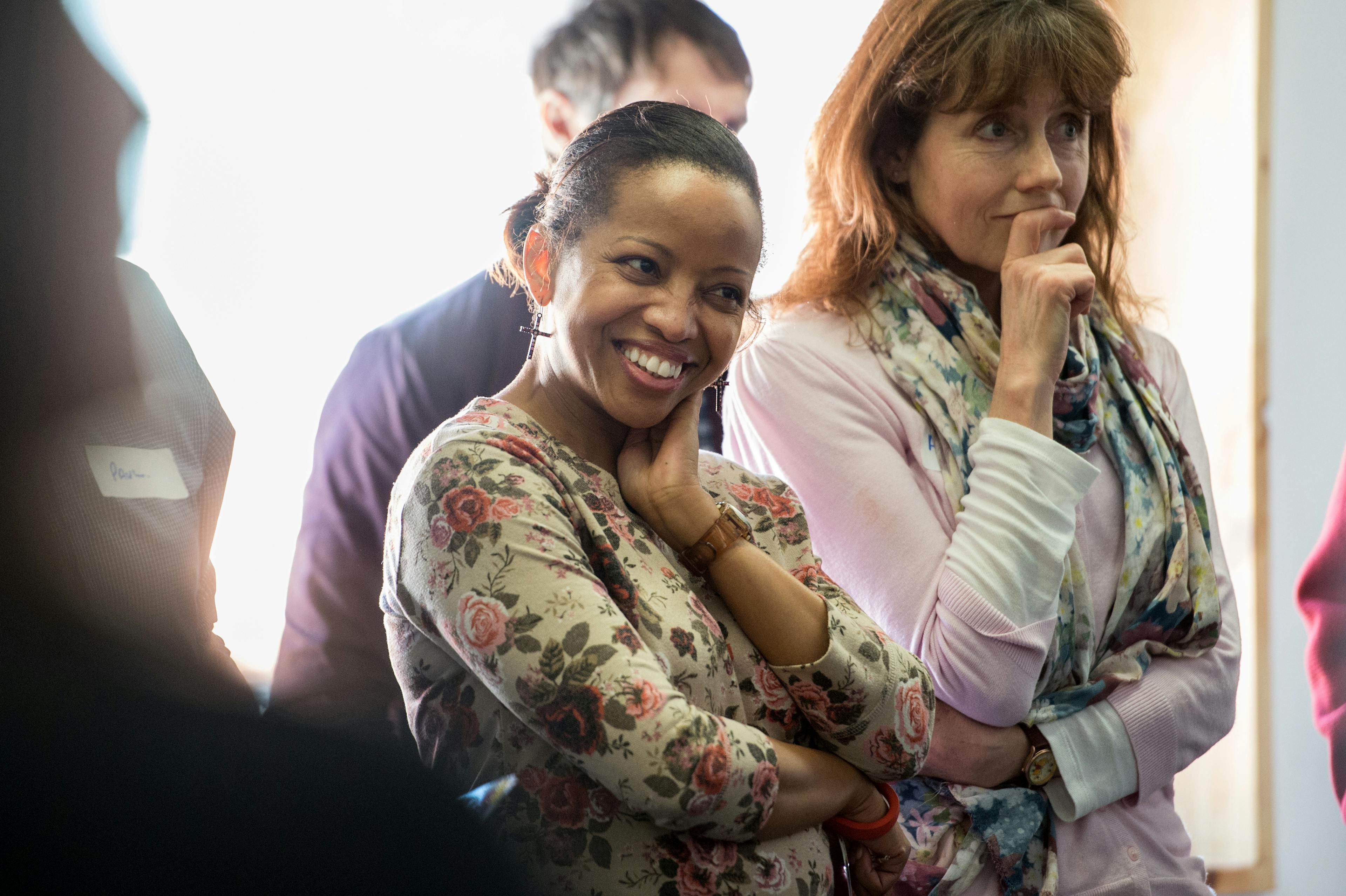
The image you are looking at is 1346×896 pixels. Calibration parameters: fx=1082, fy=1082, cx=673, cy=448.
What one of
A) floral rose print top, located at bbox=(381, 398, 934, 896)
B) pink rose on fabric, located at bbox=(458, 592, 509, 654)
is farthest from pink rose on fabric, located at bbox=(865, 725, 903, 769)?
pink rose on fabric, located at bbox=(458, 592, 509, 654)

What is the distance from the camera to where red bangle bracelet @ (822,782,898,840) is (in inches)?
41.6

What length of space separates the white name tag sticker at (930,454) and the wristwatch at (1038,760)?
333 mm

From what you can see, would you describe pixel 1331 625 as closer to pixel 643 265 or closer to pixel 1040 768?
pixel 1040 768

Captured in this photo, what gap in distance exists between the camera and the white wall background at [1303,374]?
8.66 feet

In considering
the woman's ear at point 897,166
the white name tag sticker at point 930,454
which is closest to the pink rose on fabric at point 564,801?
the white name tag sticker at point 930,454

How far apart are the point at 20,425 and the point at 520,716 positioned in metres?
0.43

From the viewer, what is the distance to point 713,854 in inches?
36.0

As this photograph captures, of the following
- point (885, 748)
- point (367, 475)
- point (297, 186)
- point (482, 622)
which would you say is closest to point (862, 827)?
point (885, 748)

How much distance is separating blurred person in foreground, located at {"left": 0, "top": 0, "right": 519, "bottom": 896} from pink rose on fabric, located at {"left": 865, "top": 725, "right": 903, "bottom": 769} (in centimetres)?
58

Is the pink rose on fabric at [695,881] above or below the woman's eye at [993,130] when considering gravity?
below

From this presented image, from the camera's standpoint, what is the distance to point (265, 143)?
5.12ft

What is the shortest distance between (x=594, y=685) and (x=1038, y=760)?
71 centimetres

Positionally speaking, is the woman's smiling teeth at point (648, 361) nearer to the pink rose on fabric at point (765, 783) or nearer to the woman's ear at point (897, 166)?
the pink rose on fabric at point (765, 783)

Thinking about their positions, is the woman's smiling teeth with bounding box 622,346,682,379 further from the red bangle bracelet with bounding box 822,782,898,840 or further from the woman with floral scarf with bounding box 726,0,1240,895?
the red bangle bracelet with bounding box 822,782,898,840
